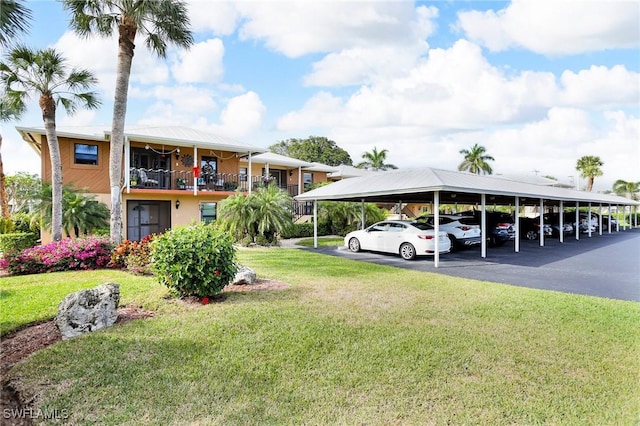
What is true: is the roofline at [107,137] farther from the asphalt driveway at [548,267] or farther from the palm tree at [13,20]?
the palm tree at [13,20]

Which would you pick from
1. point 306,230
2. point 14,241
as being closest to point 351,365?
point 14,241

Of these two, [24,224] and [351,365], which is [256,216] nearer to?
[24,224]

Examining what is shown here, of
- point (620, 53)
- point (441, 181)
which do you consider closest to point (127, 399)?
point (620, 53)

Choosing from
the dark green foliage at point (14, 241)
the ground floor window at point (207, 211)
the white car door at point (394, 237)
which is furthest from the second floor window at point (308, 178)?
the dark green foliage at point (14, 241)

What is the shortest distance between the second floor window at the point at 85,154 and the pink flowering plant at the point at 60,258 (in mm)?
8161

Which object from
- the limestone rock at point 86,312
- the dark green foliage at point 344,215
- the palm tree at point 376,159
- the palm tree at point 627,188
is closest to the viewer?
the limestone rock at point 86,312

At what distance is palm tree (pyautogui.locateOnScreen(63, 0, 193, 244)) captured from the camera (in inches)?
451

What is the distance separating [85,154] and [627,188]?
5851 cm

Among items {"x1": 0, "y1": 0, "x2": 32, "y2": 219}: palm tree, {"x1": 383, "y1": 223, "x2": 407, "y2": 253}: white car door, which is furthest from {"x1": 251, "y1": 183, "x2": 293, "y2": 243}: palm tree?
{"x1": 0, "y1": 0, "x2": 32, "y2": 219}: palm tree

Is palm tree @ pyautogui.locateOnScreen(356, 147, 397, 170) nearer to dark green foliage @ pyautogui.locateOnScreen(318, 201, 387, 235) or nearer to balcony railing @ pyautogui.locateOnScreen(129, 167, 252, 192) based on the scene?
dark green foliage @ pyautogui.locateOnScreen(318, 201, 387, 235)

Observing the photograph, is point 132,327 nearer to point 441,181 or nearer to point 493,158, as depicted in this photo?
point 441,181

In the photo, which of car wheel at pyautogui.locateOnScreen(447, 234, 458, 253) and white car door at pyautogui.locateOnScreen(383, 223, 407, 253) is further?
car wheel at pyautogui.locateOnScreen(447, 234, 458, 253)

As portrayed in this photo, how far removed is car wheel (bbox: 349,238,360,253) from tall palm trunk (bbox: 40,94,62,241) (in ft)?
37.2

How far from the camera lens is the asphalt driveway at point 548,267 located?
889 cm
